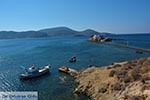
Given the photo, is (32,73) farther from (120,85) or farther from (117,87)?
(120,85)

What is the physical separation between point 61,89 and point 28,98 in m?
15.4

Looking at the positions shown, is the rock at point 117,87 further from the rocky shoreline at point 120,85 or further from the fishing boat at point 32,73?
the fishing boat at point 32,73

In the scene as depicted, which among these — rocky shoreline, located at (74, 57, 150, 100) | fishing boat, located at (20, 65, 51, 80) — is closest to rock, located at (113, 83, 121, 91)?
rocky shoreline, located at (74, 57, 150, 100)

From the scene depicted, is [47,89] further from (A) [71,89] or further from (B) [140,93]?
(B) [140,93]

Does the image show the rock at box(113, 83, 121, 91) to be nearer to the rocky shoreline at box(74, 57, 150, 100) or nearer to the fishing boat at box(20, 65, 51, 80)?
the rocky shoreline at box(74, 57, 150, 100)

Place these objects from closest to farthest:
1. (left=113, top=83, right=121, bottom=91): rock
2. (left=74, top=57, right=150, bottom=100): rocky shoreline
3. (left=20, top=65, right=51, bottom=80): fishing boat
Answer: (left=74, top=57, right=150, bottom=100): rocky shoreline, (left=113, top=83, right=121, bottom=91): rock, (left=20, top=65, right=51, bottom=80): fishing boat

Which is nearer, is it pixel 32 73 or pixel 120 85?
pixel 120 85

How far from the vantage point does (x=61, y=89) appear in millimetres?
38469

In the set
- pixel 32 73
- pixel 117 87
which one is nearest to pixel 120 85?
pixel 117 87

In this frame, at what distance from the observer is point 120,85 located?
99.3 feet

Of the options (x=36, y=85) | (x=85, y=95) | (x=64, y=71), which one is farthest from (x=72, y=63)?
(x=85, y=95)

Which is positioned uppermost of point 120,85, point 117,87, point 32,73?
point 120,85

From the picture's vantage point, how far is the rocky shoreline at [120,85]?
79.0 feet

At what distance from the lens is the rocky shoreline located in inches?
948
